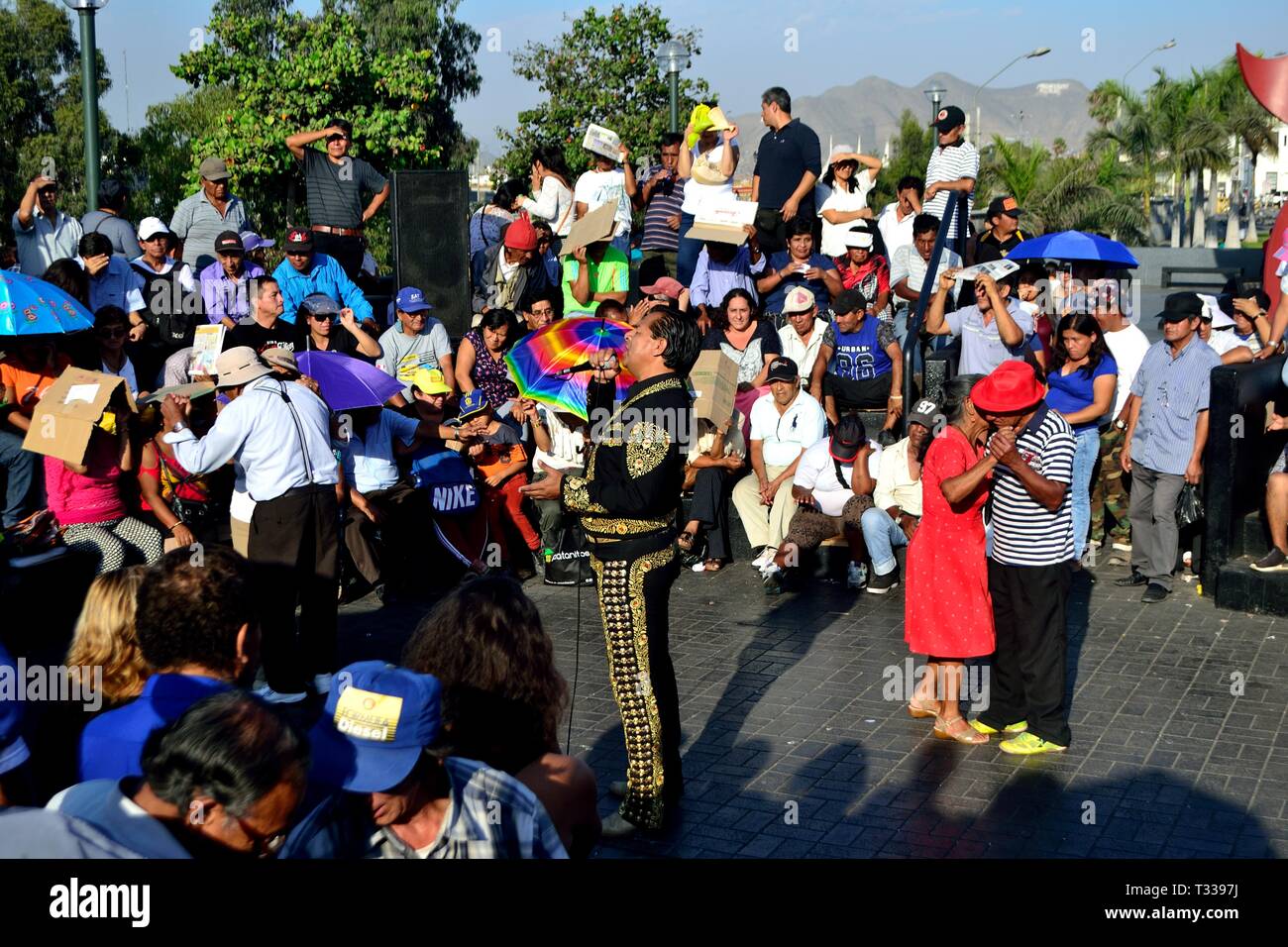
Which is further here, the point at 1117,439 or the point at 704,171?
the point at 704,171

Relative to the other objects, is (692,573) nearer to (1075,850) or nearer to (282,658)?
(282,658)

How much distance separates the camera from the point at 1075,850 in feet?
19.5

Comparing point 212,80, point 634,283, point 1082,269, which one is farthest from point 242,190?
point 1082,269

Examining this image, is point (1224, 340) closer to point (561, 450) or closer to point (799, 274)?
point (799, 274)

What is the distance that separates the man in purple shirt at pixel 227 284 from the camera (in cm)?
1186

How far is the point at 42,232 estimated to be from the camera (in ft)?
41.7

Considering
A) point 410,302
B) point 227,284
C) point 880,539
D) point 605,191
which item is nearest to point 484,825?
point 880,539

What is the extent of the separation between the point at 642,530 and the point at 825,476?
475 cm

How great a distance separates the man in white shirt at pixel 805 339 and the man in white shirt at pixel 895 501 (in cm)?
176

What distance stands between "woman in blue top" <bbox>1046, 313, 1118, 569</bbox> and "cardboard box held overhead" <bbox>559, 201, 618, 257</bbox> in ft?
13.2

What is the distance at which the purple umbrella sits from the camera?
30.2 ft

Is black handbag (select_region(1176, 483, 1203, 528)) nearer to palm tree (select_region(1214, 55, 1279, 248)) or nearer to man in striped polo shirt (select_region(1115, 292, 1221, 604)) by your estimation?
man in striped polo shirt (select_region(1115, 292, 1221, 604))

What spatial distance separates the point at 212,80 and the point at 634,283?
20.3 metres

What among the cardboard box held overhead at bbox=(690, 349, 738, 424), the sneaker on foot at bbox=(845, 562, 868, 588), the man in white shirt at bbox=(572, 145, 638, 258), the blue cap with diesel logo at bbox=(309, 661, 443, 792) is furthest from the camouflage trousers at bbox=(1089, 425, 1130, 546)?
the blue cap with diesel logo at bbox=(309, 661, 443, 792)
